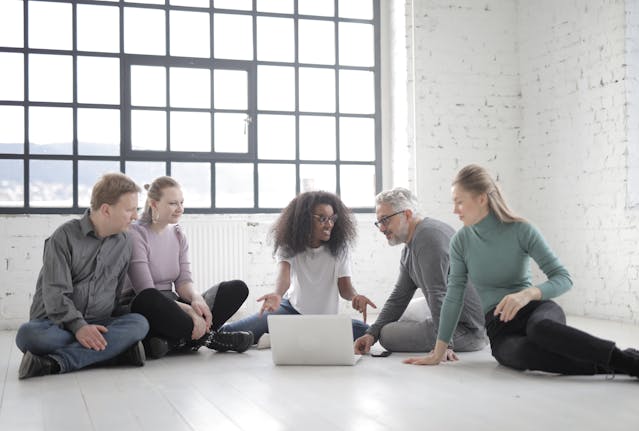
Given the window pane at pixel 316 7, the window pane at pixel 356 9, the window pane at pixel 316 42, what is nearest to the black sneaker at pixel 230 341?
the window pane at pixel 316 42

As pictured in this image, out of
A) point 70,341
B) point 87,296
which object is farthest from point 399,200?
point 70,341

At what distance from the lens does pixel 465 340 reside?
4016 mm

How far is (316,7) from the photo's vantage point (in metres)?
7.03

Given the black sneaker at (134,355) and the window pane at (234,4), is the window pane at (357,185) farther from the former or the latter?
the black sneaker at (134,355)

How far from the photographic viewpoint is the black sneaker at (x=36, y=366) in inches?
133

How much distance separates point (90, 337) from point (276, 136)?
364 cm

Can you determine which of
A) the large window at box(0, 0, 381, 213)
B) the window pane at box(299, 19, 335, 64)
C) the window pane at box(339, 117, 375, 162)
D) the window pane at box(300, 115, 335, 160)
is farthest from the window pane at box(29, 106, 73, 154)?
the window pane at box(339, 117, 375, 162)

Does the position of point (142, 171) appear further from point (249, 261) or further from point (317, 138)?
point (317, 138)

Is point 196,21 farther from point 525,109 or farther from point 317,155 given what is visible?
point 525,109

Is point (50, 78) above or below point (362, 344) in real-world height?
above

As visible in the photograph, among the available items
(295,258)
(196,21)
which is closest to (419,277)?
(295,258)

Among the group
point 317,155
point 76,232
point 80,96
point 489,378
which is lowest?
point 489,378

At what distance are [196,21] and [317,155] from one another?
155 centimetres

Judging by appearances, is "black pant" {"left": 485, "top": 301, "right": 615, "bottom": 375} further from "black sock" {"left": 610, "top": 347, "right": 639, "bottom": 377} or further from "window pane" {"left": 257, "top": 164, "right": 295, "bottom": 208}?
"window pane" {"left": 257, "top": 164, "right": 295, "bottom": 208}
